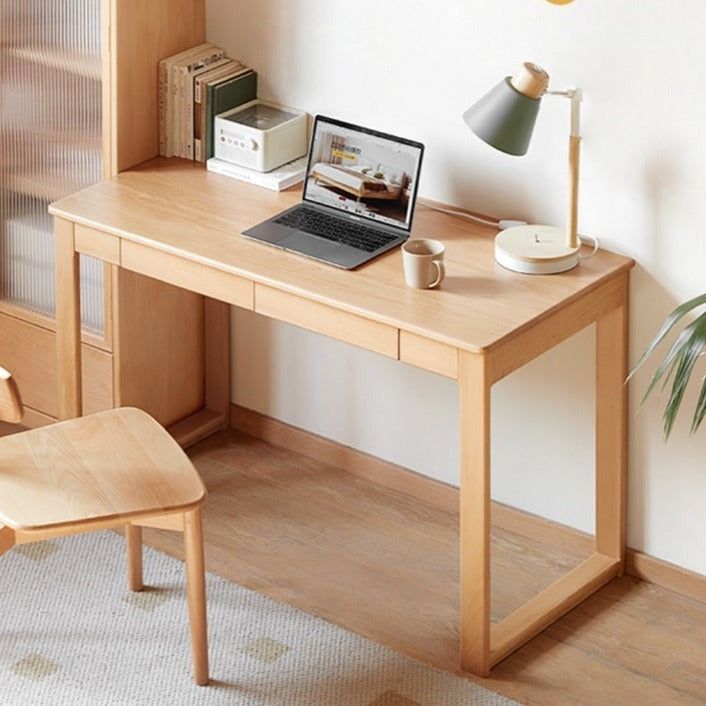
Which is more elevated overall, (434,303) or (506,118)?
(506,118)

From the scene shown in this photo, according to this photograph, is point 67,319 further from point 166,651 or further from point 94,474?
point 166,651

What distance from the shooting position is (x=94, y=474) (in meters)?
2.65

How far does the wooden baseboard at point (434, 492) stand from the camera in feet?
10.2

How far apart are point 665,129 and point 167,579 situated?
1.34 m

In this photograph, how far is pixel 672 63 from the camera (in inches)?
108

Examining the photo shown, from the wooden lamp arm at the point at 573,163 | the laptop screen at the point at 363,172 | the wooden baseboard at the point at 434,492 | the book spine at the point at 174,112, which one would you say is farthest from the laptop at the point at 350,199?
the wooden baseboard at the point at 434,492

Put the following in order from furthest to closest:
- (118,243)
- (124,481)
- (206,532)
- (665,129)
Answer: (206,532), (118,243), (665,129), (124,481)

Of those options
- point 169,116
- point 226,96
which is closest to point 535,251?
point 226,96

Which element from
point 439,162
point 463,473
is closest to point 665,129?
point 439,162

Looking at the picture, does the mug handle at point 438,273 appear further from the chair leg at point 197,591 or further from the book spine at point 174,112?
the book spine at point 174,112

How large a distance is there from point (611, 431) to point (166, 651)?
0.98 meters

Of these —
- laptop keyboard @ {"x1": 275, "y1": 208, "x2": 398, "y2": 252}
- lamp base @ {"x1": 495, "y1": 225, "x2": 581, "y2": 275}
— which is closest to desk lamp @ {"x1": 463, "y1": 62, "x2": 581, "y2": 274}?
lamp base @ {"x1": 495, "y1": 225, "x2": 581, "y2": 275}

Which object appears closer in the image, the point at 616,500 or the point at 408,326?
the point at 408,326

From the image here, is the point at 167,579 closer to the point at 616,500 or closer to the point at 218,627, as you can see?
the point at 218,627
